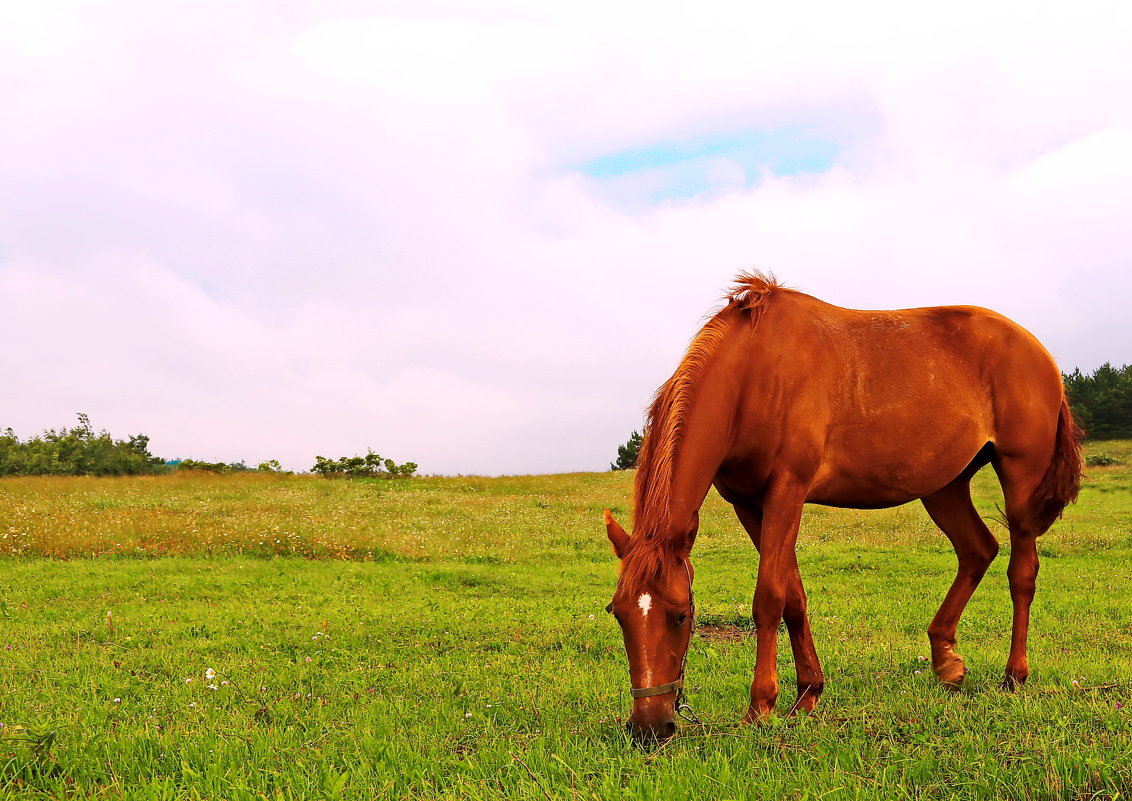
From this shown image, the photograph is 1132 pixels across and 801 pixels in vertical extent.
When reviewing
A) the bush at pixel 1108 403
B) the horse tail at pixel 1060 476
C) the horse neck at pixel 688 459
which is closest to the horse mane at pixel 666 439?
the horse neck at pixel 688 459

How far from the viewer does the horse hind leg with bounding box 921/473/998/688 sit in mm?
7145

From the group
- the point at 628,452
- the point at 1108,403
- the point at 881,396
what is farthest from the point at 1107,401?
the point at 881,396

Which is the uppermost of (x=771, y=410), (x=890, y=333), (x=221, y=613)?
(x=890, y=333)

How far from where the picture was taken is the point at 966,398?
22.2ft

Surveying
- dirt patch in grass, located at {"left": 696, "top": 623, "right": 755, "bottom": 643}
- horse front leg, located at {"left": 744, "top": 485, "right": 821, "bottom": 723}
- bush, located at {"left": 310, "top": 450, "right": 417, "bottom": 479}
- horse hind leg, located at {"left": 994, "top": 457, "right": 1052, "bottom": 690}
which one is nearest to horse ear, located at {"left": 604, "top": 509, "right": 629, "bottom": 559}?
horse front leg, located at {"left": 744, "top": 485, "right": 821, "bottom": 723}

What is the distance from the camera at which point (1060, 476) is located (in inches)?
290

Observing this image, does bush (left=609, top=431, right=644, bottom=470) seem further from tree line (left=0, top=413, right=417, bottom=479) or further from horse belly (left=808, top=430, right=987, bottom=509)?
horse belly (left=808, top=430, right=987, bottom=509)

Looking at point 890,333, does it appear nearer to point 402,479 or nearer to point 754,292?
point 754,292

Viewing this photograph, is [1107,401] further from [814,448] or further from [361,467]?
[814,448]

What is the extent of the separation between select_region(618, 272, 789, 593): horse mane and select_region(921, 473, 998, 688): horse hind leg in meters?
2.76

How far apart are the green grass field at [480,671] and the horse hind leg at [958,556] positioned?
324 mm

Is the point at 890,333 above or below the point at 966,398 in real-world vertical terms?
above

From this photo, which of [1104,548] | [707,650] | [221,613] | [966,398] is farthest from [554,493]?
[966,398]

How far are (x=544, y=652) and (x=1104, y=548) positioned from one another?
14.2 m
